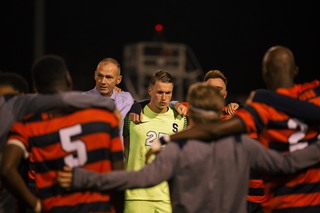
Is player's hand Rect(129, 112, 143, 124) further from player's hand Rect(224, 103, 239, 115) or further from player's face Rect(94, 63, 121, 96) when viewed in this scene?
player's hand Rect(224, 103, 239, 115)

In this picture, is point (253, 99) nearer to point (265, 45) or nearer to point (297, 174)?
point (297, 174)

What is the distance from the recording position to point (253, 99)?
4730 mm

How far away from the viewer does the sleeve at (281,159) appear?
4.45 metres

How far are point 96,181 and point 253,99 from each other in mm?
1172

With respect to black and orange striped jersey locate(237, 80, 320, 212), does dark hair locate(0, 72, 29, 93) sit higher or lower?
higher

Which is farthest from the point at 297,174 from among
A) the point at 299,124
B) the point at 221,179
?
the point at 221,179

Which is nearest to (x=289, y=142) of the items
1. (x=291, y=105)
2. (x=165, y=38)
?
(x=291, y=105)

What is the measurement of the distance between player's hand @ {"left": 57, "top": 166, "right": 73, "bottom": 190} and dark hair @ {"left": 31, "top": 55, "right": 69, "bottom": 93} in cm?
55

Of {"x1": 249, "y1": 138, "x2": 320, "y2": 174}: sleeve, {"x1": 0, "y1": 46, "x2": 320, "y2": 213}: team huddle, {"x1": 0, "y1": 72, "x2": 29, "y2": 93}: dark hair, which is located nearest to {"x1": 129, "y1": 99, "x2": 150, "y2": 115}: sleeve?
{"x1": 0, "y1": 72, "x2": 29, "y2": 93}: dark hair

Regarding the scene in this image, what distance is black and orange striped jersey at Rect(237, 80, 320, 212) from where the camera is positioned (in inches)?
185

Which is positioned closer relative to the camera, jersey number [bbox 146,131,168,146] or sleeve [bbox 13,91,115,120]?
sleeve [bbox 13,91,115,120]

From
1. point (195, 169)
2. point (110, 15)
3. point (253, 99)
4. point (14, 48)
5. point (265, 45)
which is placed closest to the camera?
point (195, 169)

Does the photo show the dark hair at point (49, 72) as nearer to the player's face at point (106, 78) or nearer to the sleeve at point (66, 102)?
the sleeve at point (66, 102)

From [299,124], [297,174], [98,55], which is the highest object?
[299,124]
